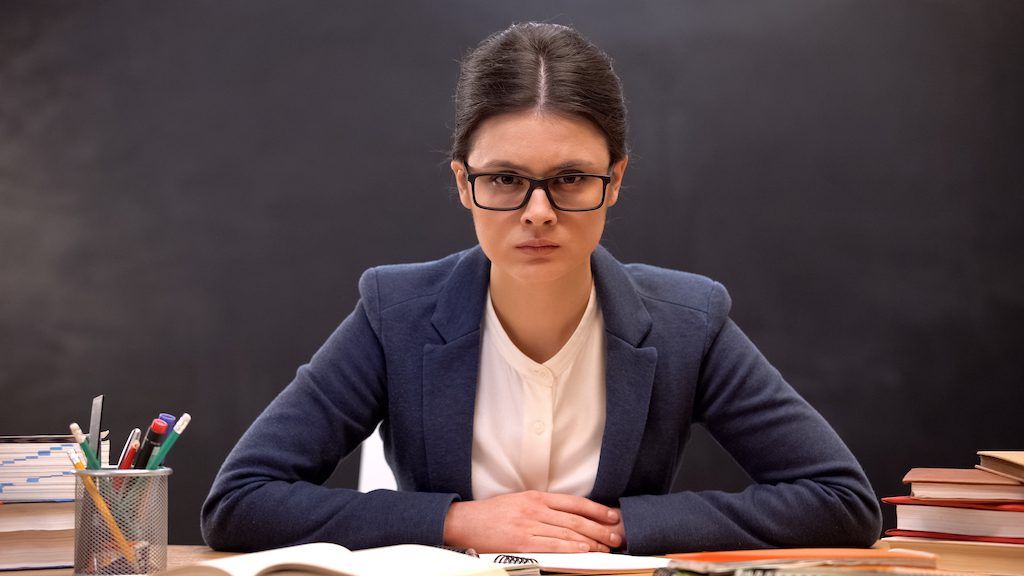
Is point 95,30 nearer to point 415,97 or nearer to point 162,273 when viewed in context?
point 162,273

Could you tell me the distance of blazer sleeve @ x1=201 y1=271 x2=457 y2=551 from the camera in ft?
4.53

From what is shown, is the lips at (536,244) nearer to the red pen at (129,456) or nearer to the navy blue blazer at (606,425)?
the navy blue blazer at (606,425)

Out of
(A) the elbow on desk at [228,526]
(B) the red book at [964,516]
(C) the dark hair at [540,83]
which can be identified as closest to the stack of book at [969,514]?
(B) the red book at [964,516]

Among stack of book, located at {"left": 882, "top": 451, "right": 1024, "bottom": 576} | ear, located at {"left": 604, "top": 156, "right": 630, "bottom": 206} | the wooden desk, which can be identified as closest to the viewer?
the wooden desk

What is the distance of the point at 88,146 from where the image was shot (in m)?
3.17

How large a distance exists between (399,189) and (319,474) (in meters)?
1.72

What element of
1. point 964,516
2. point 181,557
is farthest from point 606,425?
point 181,557

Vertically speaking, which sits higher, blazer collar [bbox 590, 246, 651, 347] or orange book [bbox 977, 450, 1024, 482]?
blazer collar [bbox 590, 246, 651, 347]

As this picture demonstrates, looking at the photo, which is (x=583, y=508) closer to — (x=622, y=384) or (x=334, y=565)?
(x=622, y=384)

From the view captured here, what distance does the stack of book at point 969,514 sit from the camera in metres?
1.30

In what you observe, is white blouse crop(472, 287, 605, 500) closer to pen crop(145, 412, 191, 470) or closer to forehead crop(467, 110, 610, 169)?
forehead crop(467, 110, 610, 169)

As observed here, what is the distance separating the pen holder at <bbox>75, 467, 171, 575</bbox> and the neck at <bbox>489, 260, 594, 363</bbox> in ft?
2.36

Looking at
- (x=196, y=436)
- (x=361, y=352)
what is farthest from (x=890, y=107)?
(x=196, y=436)

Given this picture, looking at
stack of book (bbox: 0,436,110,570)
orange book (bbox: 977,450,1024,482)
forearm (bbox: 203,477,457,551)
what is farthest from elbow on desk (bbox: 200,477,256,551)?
orange book (bbox: 977,450,1024,482)
